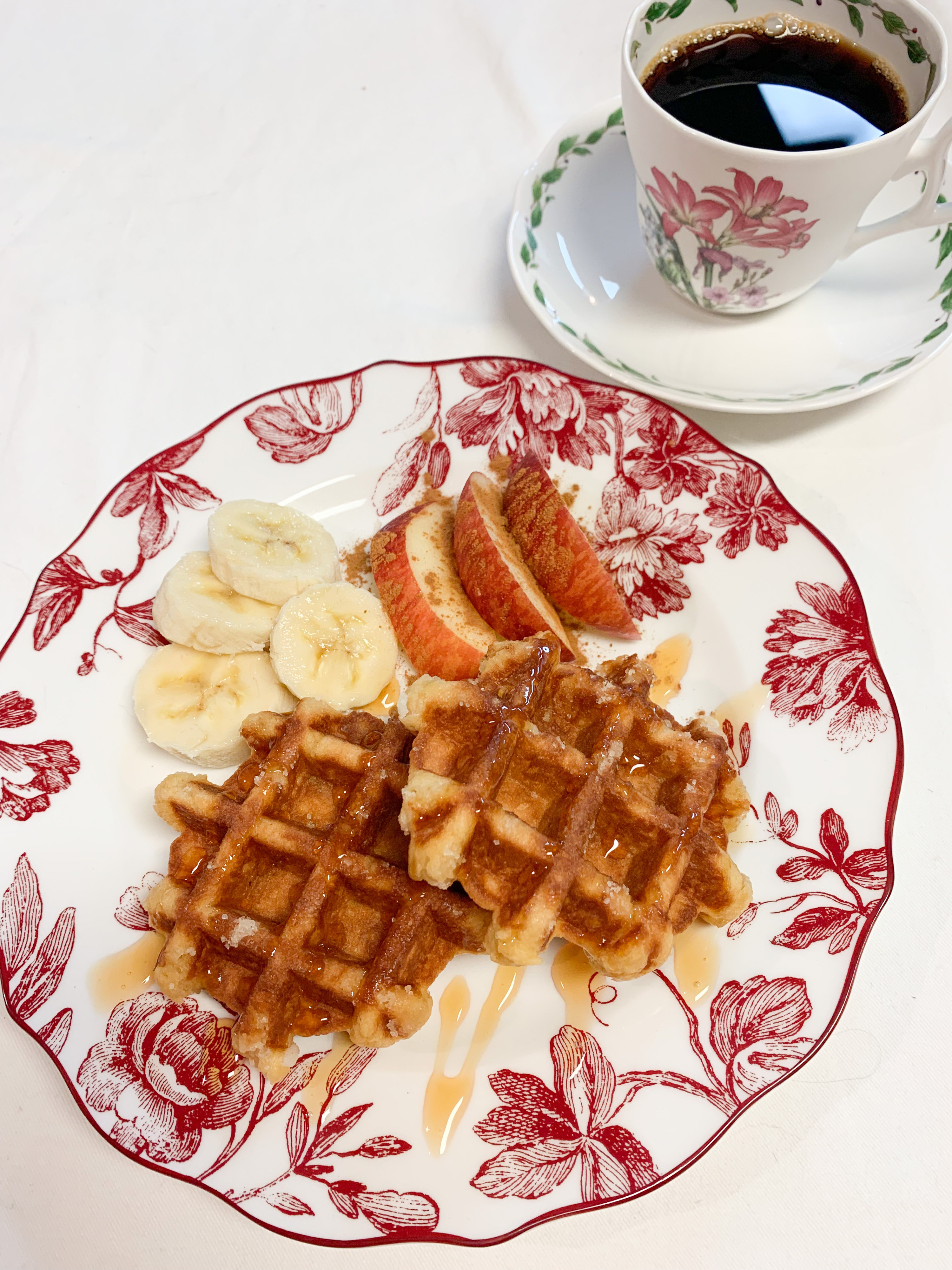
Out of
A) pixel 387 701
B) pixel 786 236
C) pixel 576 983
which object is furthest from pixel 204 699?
pixel 786 236

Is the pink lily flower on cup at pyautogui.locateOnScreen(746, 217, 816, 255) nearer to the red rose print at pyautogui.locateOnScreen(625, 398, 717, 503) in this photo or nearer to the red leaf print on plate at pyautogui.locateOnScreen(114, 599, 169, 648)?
the red rose print at pyautogui.locateOnScreen(625, 398, 717, 503)

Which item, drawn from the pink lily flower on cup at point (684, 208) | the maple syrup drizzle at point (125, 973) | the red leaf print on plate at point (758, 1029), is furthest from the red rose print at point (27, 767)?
the pink lily flower on cup at point (684, 208)

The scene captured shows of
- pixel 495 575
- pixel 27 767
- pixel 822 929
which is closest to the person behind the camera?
pixel 822 929

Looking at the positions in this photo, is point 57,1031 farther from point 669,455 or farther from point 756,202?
point 756,202

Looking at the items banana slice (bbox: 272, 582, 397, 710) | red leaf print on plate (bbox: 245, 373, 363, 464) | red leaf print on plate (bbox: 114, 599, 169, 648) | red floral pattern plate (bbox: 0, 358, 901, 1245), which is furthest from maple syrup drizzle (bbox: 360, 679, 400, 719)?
red leaf print on plate (bbox: 245, 373, 363, 464)

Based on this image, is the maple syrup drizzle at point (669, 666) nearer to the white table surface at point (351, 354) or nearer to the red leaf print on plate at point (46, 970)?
the white table surface at point (351, 354)

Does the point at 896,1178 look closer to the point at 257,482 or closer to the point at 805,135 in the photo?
the point at 257,482
